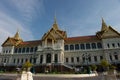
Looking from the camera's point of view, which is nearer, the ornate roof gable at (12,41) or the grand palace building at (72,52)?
the grand palace building at (72,52)

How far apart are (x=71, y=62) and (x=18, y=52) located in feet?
72.5

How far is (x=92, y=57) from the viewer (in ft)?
135

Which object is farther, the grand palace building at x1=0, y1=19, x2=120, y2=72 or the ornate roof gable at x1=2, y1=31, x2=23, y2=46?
the ornate roof gable at x1=2, y1=31, x2=23, y2=46

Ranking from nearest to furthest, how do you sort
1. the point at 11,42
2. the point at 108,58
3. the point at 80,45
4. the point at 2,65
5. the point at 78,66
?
the point at 108,58 < the point at 78,66 < the point at 80,45 < the point at 2,65 < the point at 11,42

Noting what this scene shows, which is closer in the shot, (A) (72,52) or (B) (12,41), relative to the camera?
(A) (72,52)

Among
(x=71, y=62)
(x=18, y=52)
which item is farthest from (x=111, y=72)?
(x=18, y=52)

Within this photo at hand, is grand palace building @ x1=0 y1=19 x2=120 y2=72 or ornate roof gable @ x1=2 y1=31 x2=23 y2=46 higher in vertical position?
ornate roof gable @ x1=2 y1=31 x2=23 y2=46

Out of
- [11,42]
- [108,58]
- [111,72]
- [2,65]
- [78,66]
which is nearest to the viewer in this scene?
[111,72]

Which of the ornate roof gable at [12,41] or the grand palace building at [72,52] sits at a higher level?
the ornate roof gable at [12,41]

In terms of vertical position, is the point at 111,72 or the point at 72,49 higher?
the point at 72,49

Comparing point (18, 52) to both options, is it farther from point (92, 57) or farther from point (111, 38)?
point (111, 38)

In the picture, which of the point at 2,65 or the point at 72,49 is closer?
the point at 72,49

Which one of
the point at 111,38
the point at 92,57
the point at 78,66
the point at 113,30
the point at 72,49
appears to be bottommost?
the point at 78,66

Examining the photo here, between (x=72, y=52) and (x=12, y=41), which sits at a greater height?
(x=12, y=41)
